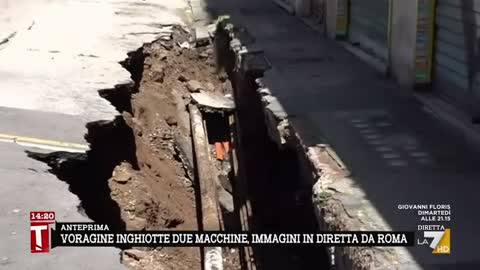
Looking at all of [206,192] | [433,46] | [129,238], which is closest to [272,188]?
[206,192]

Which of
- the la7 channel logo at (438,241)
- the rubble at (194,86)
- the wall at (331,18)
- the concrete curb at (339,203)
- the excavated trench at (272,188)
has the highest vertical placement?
the wall at (331,18)

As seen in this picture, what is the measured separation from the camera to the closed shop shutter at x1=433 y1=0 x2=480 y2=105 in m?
7.53

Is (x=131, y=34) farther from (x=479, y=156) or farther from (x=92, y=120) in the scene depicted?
(x=479, y=156)

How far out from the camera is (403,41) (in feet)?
30.2

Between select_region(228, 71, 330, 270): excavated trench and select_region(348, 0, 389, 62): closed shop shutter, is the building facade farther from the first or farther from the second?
select_region(228, 71, 330, 270): excavated trench

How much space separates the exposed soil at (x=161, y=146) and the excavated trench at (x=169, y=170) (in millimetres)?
15

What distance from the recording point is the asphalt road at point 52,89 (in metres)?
4.36

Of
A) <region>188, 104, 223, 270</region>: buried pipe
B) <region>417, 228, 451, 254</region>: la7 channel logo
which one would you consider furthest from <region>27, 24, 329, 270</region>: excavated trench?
<region>417, 228, 451, 254</region>: la7 channel logo

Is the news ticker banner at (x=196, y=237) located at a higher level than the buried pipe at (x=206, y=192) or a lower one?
higher

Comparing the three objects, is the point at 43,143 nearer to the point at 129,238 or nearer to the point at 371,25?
the point at 129,238

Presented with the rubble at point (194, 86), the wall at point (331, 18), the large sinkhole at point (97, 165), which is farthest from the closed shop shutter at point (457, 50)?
the rubble at point (194, 86)

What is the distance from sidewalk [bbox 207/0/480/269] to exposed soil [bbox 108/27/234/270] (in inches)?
64.3

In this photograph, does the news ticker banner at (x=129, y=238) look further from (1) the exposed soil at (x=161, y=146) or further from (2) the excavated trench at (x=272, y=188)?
(2) the excavated trench at (x=272, y=188)

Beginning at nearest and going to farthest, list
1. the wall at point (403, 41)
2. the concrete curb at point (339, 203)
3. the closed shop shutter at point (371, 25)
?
the concrete curb at point (339, 203) < the wall at point (403, 41) < the closed shop shutter at point (371, 25)
